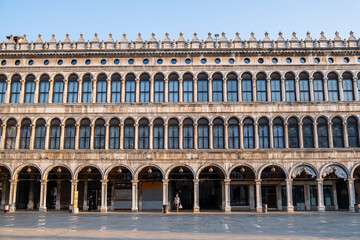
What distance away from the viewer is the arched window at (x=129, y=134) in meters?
33.9

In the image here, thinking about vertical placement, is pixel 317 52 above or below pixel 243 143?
above

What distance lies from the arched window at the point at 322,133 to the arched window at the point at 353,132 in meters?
2.00

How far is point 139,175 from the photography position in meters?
34.9

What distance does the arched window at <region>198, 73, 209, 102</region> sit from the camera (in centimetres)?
3450

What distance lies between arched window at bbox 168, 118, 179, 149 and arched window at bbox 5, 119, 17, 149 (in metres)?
14.4

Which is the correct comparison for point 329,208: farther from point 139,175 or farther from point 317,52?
point 139,175

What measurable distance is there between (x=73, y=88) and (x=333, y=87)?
24297 millimetres

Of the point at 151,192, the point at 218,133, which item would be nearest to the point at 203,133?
the point at 218,133

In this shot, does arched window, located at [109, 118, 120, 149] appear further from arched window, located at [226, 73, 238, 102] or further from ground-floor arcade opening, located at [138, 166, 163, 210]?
arched window, located at [226, 73, 238, 102]

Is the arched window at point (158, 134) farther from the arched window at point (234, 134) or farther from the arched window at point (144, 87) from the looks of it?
the arched window at point (234, 134)

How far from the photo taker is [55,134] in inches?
1346

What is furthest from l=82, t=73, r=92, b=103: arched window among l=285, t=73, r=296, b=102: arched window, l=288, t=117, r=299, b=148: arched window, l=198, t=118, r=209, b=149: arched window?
l=288, t=117, r=299, b=148: arched window

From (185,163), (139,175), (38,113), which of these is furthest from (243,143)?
(38,113)

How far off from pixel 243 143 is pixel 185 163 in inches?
217
